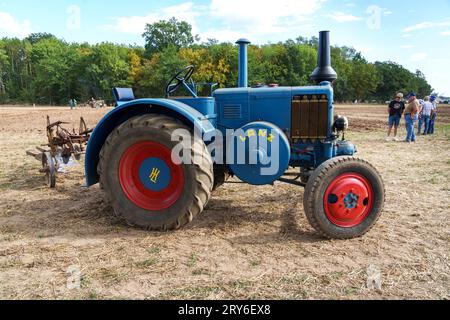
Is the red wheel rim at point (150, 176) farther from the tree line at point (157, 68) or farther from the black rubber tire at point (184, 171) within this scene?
the tree line at point (157, 68)

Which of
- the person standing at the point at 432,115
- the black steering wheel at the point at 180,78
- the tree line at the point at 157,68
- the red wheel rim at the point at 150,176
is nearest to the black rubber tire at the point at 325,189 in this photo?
the red wheel rim at the point at 150,176

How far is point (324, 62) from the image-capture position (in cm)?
456

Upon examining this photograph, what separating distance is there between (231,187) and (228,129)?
1805 millimetres

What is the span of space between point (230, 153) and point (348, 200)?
4.35 feet

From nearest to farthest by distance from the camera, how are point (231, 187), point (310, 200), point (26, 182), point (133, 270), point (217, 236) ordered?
point (133, 270) < point (310, 200) < point (217, 236) < point (231, 187) < point (26, 182)

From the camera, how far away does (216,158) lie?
4.39 m

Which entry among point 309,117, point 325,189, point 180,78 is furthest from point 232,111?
point 325,189

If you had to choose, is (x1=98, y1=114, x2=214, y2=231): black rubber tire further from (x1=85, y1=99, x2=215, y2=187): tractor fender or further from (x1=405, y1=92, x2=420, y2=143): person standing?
(x1=405, y1=92, x2=420, y2=143): person standing

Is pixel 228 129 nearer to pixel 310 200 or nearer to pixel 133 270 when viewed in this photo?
pixel 310 200

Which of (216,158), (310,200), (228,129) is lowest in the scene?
(310,200)

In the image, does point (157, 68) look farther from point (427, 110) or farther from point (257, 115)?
point (257, 115)

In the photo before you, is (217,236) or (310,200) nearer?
(310,200)

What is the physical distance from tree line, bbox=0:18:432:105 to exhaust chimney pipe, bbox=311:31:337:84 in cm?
3863
